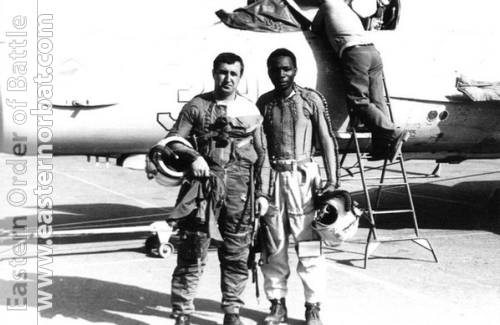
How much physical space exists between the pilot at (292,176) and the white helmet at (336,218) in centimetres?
8

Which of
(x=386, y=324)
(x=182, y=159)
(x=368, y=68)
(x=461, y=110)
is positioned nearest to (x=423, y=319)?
(x=386, y=324)

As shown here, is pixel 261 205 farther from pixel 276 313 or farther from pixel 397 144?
pixel 397 144

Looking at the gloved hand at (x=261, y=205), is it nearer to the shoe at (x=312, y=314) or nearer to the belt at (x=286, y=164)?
the belt at (x=286, y=164)

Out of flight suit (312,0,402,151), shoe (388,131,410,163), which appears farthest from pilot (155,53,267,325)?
shoe (388,131,410,163)

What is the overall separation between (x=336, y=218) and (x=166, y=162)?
1.32 meters

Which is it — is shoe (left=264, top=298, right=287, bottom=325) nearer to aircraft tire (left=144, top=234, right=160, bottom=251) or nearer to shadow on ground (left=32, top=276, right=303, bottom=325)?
shadow on ground (left=32, top=276, right=303, bottom=325)

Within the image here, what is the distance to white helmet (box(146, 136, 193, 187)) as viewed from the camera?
4.40 meters

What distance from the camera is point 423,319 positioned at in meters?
4.85

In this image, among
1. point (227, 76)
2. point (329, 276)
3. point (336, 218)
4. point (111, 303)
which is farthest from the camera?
point (329, 276)

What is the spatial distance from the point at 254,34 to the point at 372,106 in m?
1.51

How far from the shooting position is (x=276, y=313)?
471 cm

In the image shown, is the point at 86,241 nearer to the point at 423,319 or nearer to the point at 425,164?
the point at 423,319

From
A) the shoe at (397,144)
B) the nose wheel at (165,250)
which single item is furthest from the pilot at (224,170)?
the nose wheel at (165,250)

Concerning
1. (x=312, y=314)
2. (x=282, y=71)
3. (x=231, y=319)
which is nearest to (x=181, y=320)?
(x=231, y=319)
